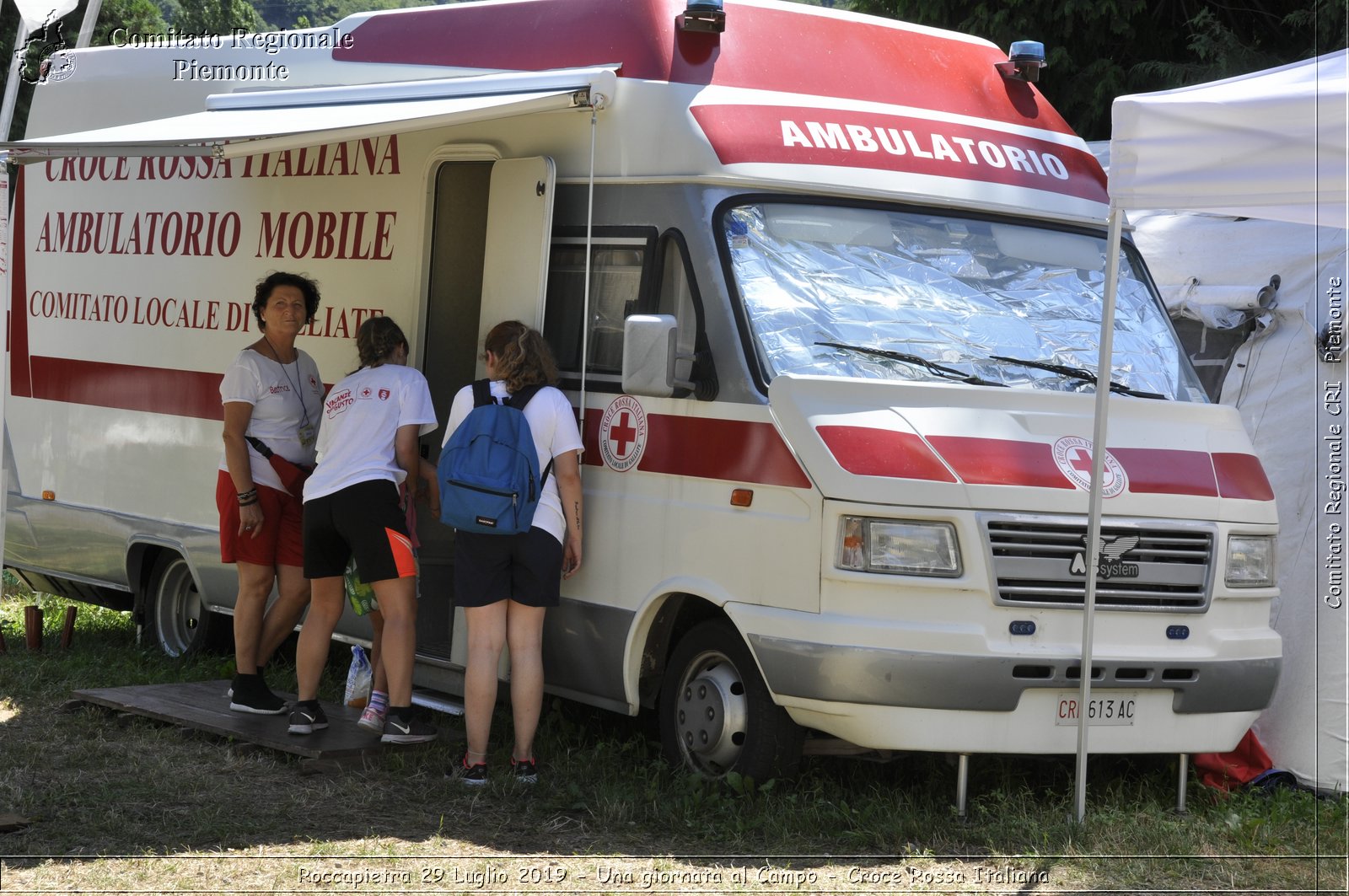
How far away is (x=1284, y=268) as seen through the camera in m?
7.56

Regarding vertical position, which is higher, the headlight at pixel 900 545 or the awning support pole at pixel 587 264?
the awning support pole at pixel 587 264

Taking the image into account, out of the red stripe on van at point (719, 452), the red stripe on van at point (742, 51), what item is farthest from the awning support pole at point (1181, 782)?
the red stripe on van at point (742, 51)

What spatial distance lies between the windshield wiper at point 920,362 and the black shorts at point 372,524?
6.12 feet

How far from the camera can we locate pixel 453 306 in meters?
7.80

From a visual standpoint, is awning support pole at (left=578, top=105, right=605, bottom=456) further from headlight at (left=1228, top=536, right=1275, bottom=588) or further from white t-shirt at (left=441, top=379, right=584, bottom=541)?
headlight at (left=1228, top=536, right=1275, bottom=588)

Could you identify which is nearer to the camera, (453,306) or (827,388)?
(827,388)

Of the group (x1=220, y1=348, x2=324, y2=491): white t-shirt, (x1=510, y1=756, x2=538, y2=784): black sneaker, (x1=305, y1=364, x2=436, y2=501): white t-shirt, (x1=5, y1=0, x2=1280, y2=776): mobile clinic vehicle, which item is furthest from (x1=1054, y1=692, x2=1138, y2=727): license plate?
(x1=220, y1=348, x2=324, y2=491): white t-shirt

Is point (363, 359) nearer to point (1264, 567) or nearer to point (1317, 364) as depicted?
point (1264, 567)

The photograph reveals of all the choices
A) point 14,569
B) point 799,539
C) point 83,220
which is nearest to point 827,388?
point 799,539

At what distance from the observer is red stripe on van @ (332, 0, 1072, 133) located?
6.45 metres

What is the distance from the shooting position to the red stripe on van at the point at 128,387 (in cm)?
830

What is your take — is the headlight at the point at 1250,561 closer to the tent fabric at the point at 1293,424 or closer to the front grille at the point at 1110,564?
the front grille at the point at 1110,564

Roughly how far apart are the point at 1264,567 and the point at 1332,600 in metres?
0.81

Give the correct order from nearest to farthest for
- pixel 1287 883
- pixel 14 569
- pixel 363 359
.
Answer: pixel 1287 883, pixel 363 359, pixel 14 569
